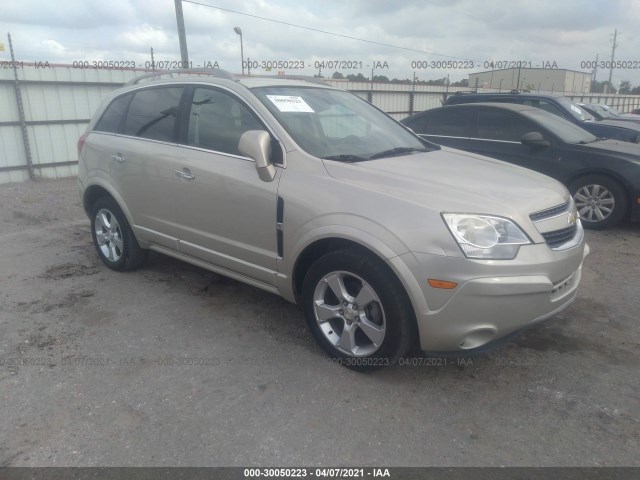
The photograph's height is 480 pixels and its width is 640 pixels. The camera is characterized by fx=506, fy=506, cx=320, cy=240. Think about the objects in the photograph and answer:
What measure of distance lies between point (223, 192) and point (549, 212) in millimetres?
2149

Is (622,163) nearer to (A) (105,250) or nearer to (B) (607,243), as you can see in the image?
(B) (607,243)

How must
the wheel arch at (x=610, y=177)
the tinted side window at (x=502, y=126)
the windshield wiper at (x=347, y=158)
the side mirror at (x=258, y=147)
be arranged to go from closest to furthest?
1. the side mirror at (x=258, y=147)
2. the windshield wiper at (x=347, y=158)
3. the wheel arch at (x=610, y=177)
4. the tinted side window at (x=502, y=126)

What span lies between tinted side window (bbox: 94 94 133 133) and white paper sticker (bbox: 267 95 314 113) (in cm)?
178

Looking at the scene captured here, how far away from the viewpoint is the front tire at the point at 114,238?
15.3 feet

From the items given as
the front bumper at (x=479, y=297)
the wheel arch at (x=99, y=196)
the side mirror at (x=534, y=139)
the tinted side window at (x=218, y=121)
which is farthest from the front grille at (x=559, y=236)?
the side mirror at (x=534, y=139)

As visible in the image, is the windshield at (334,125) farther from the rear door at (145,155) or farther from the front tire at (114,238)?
the front tire at (114,238)

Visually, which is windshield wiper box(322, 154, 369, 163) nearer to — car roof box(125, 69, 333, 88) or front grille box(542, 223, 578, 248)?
car roof box(125, 69, 333, 88)

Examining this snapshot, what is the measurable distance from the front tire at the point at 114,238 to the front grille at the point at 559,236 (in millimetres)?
3473

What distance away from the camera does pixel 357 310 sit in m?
3.05

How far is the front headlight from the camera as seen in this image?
2670mm

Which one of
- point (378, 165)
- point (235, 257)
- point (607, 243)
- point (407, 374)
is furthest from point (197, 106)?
point (607, 243)

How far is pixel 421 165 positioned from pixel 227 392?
75.3 inches

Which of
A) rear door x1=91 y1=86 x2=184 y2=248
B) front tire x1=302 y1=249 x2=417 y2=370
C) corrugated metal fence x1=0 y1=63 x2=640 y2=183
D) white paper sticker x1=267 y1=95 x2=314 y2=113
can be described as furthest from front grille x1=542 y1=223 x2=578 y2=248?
corrugated metal fence x1=0 y1=63 x2=640 y2=183

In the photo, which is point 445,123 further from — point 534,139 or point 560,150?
point 560,150
